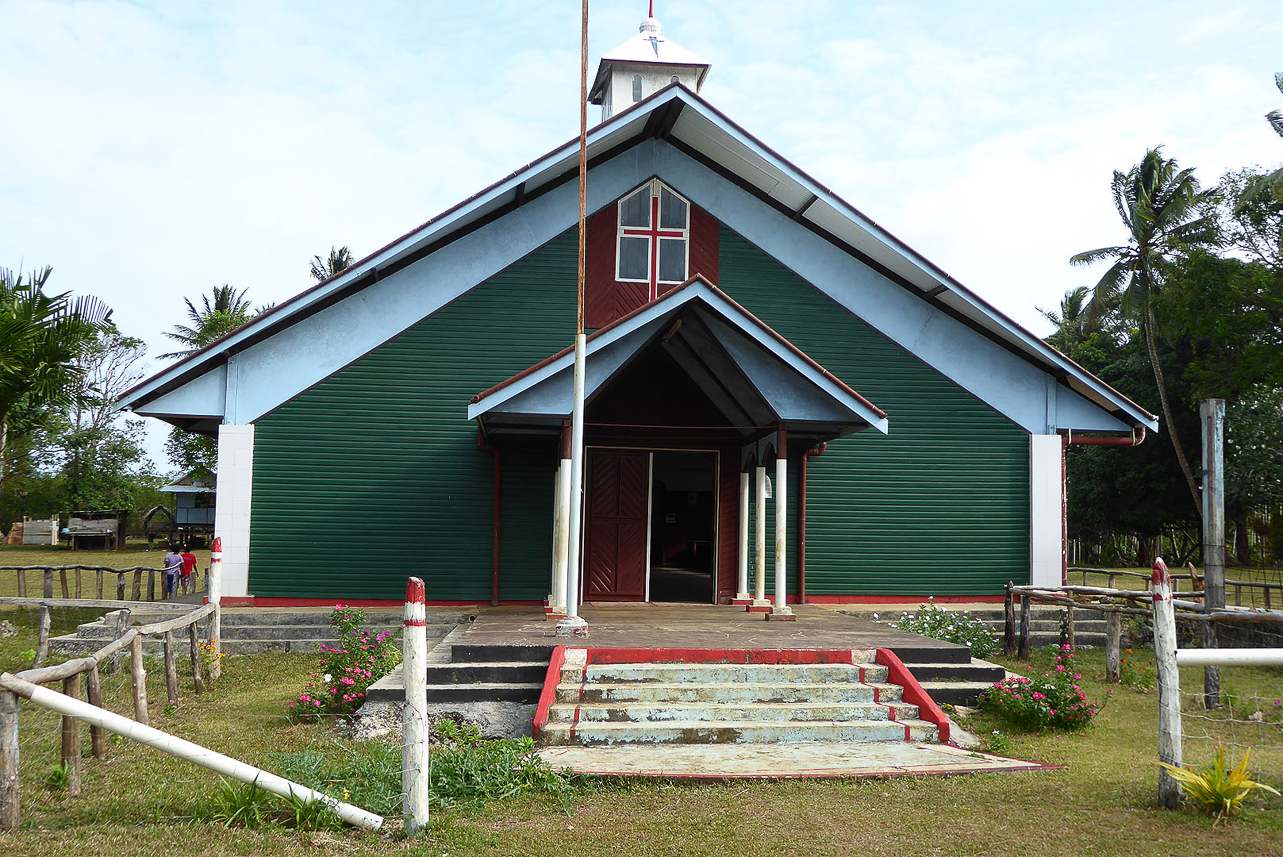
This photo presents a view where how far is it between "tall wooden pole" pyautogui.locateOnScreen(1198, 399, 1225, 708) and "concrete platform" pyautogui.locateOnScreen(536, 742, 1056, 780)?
3.80m

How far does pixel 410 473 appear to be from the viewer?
14.7m

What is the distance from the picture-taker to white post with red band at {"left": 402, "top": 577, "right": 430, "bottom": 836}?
5.80m

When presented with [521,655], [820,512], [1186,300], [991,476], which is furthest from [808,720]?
[1186,300]

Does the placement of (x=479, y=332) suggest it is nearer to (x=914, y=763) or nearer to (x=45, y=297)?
(x=45, y=297)

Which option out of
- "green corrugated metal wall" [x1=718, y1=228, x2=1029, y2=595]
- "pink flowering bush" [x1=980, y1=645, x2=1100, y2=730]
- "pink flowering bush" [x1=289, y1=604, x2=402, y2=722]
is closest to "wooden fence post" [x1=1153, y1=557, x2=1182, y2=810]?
"pink flowering bush" [x1=980, y1=645, x2=1100, y2=730]

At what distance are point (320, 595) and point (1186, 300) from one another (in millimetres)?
28952

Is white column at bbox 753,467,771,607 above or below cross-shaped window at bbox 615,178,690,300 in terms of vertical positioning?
below

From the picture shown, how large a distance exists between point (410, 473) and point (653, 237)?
5160 millimetres

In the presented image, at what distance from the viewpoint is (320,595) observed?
47.1ft

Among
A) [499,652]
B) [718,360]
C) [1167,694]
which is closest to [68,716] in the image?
[499,652]

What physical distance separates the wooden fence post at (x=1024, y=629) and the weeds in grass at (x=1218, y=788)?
7.01m

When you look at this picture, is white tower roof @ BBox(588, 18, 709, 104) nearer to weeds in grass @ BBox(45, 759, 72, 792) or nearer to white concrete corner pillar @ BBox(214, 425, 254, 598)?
white concrete corner pillar @ BBox(214, 425, 254, 598)

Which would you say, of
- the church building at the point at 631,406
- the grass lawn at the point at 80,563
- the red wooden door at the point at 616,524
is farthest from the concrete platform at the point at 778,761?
the grass lawn at the point at 80,563

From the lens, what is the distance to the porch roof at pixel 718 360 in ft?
37.3
